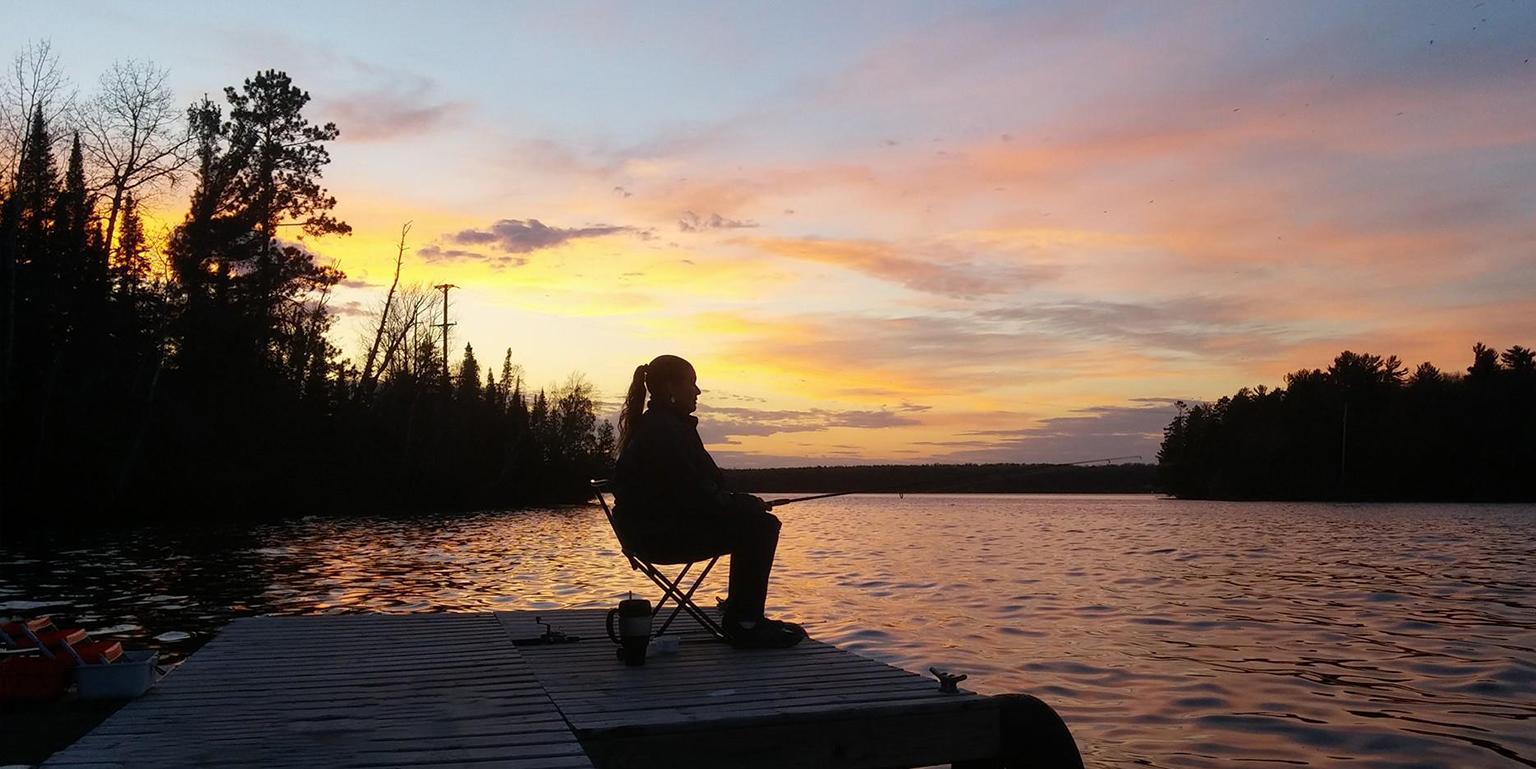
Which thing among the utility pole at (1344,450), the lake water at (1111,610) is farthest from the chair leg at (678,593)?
the utility pole at (1344,450)

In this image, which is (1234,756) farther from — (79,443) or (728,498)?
(79,443)

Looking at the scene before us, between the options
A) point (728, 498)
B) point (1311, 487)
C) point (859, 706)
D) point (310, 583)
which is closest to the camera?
point (859, 706)

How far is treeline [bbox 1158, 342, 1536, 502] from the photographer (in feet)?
321

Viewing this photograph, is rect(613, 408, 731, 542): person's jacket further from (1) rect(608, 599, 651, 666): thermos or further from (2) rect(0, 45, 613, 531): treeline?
(2) rect(0, 45, 613, 531): treeline

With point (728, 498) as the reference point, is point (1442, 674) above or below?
below

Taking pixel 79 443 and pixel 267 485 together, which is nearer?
pixel 79 443

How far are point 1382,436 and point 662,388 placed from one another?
111296 mm

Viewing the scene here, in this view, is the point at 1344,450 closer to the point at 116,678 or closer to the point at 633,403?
the point at 633,403

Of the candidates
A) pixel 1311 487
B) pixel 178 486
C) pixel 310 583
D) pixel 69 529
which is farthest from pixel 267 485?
pixel 1311 487

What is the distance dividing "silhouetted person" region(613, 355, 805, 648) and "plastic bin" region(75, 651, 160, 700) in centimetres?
242

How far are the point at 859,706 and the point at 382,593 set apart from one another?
1220 centimetres

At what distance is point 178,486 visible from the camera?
3603cm

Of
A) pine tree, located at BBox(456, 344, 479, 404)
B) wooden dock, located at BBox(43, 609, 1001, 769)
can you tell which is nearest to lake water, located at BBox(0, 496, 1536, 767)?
wooden dock, located at BBox(43, 609, 1001, 769)

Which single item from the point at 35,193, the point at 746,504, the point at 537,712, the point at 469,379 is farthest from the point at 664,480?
the point at 469,379
